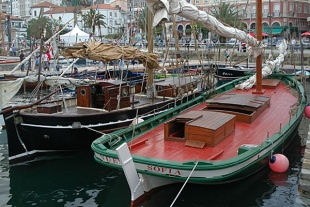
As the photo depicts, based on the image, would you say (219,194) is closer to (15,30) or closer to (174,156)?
(174,156)

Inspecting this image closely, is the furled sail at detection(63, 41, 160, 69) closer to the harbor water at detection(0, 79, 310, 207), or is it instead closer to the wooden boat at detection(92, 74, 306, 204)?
the wooden boat at detection(92, 74, 306, 204)

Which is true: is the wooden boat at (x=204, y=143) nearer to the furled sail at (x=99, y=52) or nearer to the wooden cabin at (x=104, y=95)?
the wooden cabin at (x=104, y=95)

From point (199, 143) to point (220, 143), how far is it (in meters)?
0.71

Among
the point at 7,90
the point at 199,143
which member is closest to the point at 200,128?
the point at 199,143

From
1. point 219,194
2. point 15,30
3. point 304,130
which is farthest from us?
point 15,30

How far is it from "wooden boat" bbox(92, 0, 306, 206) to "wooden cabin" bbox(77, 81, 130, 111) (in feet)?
7.80

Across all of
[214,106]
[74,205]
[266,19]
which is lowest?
[74,205]

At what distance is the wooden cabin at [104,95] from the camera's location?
1431 centimetres

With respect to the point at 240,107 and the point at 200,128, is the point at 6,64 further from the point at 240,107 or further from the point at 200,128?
the point at 200,128

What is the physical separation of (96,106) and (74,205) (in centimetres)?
543

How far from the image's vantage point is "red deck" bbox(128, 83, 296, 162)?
9.56m

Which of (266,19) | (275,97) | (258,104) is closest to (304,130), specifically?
(275,97)

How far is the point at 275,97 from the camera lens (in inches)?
629

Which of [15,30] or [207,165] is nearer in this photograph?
[207,165]
